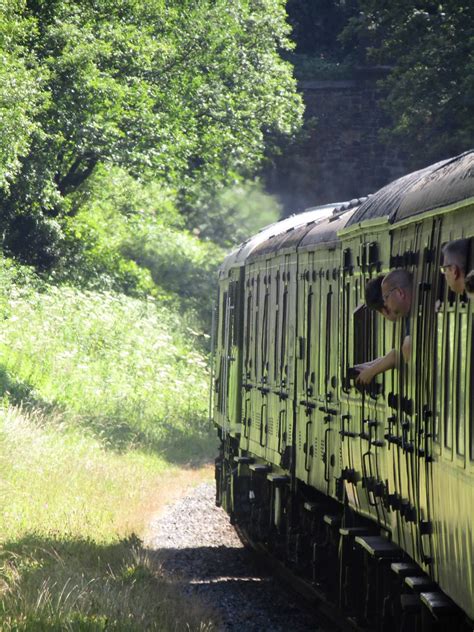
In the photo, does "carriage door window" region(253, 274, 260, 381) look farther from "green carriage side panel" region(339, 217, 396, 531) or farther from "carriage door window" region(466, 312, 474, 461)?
"carriage door window" region(466, 312, 474, 461)

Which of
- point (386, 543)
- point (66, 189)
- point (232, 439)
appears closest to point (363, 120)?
point (66, 189)

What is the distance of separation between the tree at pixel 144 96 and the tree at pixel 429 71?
4.21 meters

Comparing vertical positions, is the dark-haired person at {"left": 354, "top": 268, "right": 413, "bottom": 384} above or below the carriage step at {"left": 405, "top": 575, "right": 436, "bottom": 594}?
above

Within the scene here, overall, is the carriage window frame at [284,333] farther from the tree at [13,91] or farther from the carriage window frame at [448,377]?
the tree at [13,91]

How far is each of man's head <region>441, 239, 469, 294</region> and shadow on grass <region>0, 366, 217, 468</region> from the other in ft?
46.7

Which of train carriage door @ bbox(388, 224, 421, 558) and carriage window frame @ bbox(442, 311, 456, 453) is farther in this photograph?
train carriage door @ bbox(388, 224, 421, 558)

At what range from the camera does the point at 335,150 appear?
46719 millimetres

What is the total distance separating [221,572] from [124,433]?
336 inches

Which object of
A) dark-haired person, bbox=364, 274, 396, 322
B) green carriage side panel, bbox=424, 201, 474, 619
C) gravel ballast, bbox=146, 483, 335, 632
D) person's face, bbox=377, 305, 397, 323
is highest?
dark-haired person, bbox=364, 274, 396, 322

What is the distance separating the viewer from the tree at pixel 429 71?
3197 centimetres

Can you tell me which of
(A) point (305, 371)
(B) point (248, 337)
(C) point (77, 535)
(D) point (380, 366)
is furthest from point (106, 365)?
(D) point (380, 366)

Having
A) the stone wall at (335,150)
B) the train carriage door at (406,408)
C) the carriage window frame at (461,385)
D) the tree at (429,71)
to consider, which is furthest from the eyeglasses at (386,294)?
the stone wall at (335,150)

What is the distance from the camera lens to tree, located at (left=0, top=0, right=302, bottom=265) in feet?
94.7

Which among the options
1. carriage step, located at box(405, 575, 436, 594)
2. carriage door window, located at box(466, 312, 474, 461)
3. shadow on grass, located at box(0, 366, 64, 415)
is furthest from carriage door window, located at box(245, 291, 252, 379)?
carriage door window, located at box(466, 312, 474, 461)
